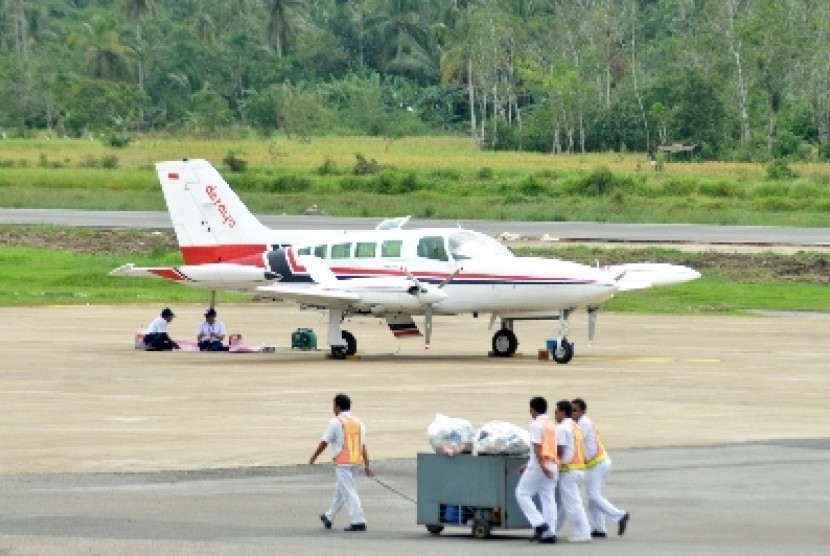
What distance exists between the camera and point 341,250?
40.3 metres

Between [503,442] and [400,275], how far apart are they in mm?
20122

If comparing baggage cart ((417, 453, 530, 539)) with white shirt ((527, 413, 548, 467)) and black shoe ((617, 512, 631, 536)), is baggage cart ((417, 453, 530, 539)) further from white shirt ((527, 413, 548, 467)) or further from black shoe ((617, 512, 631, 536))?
black shoe ((617, 512, 631, 536))

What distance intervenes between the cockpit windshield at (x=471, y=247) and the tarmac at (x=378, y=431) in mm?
2229

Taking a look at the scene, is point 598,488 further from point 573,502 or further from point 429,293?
point 429,293

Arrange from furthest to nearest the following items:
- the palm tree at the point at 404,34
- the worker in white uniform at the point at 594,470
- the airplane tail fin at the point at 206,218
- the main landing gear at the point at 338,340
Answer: the palm tree at the point at 404,34, the airplane tail fin at the point at 206,218, the main landing gear at the point at 338,340, the worker in white uniform at the point at 594,470

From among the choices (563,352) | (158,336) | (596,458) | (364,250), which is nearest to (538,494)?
(596,458)

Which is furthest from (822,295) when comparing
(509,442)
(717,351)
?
(509,442)

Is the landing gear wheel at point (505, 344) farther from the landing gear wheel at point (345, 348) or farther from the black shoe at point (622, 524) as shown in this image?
the black shoe at point (622, 524)

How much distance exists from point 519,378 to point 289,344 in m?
9.74

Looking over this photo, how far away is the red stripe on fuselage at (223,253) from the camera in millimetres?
41469

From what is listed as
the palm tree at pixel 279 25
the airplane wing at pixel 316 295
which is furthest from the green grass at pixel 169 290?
the palm tree at pixel 279 25

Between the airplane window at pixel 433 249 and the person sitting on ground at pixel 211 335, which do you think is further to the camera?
the person sitting on ground at pixel 211 335

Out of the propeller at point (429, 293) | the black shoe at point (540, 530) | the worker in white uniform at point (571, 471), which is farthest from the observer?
the propeller at point (429, 293)

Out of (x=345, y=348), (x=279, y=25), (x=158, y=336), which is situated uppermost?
(x=279, y=25)
